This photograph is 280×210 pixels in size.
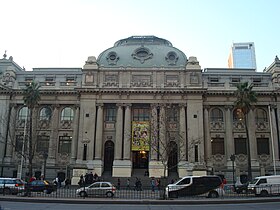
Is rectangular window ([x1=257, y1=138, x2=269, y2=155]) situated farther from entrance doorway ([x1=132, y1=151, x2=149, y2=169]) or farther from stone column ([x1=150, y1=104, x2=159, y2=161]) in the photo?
entrance doorway ([x1=132, y1=151, x2=149, y2=169])

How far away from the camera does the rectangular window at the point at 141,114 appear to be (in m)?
47.0

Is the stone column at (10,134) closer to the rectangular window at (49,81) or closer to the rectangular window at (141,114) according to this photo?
the rectangular window at (49,81)

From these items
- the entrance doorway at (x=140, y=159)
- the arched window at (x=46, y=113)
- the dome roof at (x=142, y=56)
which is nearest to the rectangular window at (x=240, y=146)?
the entrance doorway at (x=140, y=159)

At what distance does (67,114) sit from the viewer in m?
48.5

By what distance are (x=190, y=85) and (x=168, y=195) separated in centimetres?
2589

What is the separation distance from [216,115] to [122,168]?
60.3ft

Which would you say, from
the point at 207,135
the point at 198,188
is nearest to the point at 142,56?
the point at 207,135

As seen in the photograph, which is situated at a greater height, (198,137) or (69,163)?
(198,137)

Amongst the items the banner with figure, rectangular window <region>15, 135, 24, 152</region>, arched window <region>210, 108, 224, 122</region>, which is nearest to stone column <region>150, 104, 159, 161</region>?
the banner with figure

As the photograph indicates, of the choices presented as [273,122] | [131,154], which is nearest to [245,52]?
[273,122]

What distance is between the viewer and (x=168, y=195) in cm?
2392

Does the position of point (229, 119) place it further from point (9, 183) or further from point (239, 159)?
point (9, 183)

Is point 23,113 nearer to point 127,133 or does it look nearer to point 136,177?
point 127,133

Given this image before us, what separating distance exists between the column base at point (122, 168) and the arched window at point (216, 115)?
16145mm
